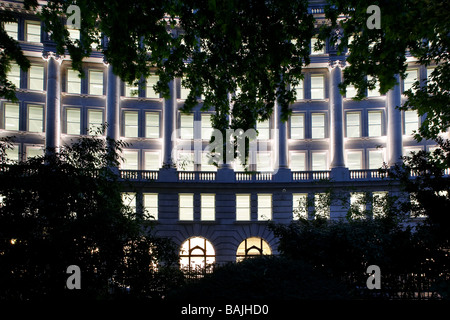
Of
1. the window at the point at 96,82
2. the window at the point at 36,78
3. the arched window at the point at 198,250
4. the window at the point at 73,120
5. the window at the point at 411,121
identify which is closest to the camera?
the arched window at the point at 198,250

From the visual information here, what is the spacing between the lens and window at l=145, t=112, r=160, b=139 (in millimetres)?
38344

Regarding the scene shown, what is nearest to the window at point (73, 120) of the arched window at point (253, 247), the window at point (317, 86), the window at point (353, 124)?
the arched window at point (253, 247)

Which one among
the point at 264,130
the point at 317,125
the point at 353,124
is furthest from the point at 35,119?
the point at 353,124

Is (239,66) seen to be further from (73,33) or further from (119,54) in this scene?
(73,33)

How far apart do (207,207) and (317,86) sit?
16541mm

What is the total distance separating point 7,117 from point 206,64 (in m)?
30.1

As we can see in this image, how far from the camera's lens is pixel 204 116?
126ft

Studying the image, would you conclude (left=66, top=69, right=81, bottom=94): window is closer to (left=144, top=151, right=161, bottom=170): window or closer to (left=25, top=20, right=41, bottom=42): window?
(left=25, top=20, right=41, bottom=42): window

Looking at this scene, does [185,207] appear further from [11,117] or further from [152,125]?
[11,117]

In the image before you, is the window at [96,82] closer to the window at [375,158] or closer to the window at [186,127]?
the window at [186,127]

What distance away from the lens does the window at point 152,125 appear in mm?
38344

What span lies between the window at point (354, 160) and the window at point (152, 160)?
18.7 m

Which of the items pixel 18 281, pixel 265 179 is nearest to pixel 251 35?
pixel 18 281

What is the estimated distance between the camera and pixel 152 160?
38.1 m
